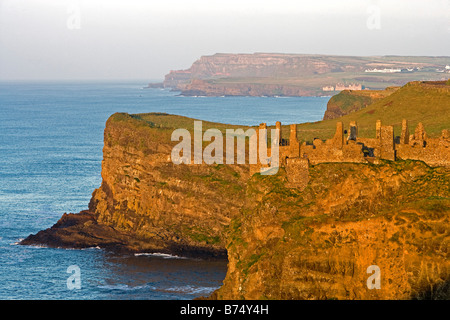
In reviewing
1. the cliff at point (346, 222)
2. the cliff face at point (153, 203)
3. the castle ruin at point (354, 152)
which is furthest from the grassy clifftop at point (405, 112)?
the cliff at point (346, 222)

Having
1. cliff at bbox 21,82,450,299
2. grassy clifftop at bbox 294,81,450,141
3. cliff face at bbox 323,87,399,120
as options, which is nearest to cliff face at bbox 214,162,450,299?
cliff at bbox 21,82,450,299

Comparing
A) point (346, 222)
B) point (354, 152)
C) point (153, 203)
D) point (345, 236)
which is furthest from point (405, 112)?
point (345, 236)

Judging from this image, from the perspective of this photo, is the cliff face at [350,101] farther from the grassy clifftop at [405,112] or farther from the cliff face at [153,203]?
the cliff face at [153,203]

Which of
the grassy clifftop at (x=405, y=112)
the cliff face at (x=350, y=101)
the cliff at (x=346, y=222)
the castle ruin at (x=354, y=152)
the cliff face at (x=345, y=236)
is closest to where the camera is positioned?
the cliff face at (x=345, y=236)

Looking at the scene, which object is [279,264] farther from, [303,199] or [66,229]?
[66,229]

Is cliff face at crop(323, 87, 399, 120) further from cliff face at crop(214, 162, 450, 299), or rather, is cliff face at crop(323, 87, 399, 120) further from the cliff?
cliff face at crop(214, 162, 450, 299)

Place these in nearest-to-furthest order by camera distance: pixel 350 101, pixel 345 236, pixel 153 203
Result: pixel 345 236, pixel 153 203, pixel 350 101

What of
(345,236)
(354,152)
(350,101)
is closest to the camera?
(345,236)

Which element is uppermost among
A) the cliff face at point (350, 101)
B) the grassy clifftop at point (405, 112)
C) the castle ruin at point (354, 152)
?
the castle ruin at point (354, 152)

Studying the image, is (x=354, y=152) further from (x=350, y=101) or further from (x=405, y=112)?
(x=350, y=101)
